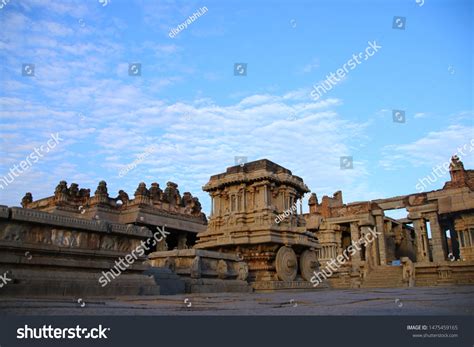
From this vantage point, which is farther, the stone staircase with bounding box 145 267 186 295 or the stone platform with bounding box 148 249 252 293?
the stone platform with bounding box 148 249 252 293

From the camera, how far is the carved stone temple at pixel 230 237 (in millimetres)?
7195

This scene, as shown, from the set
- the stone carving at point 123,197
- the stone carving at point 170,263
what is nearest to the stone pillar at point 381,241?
the stone carving at point 123,197

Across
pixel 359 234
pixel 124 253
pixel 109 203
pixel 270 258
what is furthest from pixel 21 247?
pixel 359 234

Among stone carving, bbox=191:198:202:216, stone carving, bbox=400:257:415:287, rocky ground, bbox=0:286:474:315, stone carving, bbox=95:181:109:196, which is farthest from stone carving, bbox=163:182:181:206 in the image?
rocky ground, bbox=0:286:474:315

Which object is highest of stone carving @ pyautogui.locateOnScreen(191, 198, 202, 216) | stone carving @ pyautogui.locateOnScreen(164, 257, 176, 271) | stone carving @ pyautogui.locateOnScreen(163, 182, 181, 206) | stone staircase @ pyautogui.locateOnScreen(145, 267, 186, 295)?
stone carving @ pyautogui.locateOnScreen(163, 182, 181, 206)

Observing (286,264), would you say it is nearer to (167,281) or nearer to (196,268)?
(196,268)

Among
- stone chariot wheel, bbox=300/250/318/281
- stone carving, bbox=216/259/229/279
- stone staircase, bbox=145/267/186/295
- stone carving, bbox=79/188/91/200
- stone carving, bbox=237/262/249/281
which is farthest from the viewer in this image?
stone carving, bbox=79/188/91/200

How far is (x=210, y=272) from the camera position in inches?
468

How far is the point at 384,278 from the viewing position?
2683 centimetres

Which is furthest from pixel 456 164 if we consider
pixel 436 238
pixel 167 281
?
pixel 167 281

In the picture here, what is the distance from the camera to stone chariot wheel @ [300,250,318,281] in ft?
52.4

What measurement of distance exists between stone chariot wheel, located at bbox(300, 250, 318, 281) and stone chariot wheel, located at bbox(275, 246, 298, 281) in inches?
29.5

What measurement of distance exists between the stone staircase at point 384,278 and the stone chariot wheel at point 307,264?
37.3 ft

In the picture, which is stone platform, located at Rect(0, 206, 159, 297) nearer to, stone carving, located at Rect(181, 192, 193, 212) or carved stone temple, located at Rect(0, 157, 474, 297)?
carved stone temple, located at Rect(0, 157, 474, 297)
